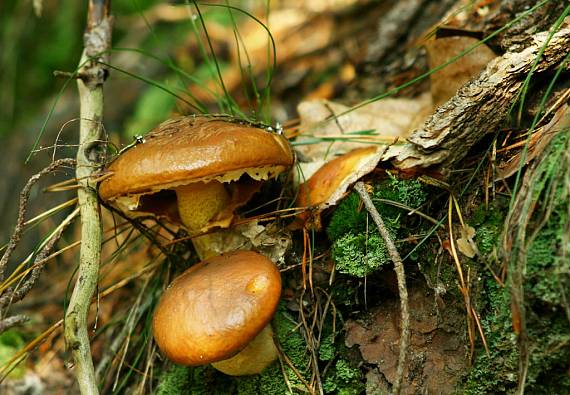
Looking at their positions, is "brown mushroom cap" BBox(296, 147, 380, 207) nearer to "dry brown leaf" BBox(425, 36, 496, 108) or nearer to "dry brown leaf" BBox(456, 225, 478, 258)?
"dry brown leaf" BBox(456, 225, 478, 258)

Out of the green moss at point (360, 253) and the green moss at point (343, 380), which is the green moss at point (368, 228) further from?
the green moss at point (343, 380)

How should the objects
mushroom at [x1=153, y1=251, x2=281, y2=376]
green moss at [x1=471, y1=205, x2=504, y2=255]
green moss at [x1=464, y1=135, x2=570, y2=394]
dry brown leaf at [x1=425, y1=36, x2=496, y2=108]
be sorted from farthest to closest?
dry brown leaf at [x1=425, y1=36, x2=496, y2=108]
green moss at [x1=471, y1=205, x2=504, y2=255]
mushroom at [x1=153, y1=251, x2=281, y2=376]
green moss at [x1=464, y1=135, x2=570, y2=394]

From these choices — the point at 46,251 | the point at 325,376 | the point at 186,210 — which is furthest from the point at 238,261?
the point at 46,251

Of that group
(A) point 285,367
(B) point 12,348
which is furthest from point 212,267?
(B) point 12,348

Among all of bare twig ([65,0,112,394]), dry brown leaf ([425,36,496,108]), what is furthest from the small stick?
bare twig ([65,0,112,394])

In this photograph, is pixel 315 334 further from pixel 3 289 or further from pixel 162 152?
pixel 3 289
